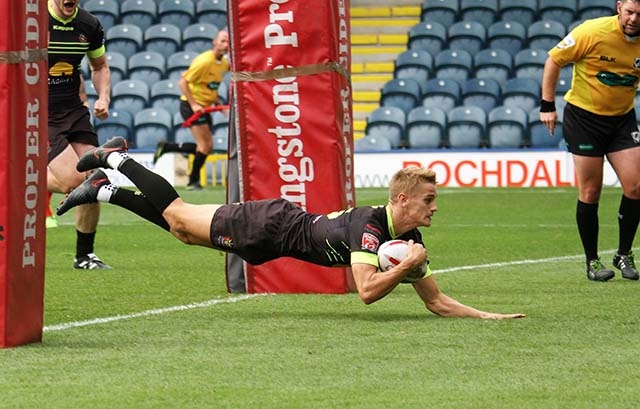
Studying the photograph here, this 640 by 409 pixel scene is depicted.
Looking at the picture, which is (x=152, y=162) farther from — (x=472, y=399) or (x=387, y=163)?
(x=472, y=399)

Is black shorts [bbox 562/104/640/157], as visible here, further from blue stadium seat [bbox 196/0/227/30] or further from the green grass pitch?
blue stadium seat [bbox 196/0/227/30]

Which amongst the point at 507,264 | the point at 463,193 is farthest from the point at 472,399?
the point at 463,193

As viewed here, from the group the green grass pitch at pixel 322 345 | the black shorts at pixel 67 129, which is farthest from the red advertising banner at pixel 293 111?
the black shorts at pixel 67 129

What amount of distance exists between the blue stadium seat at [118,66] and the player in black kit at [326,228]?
21.0 m

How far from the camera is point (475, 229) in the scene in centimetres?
1537

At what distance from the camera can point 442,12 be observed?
28953 mm

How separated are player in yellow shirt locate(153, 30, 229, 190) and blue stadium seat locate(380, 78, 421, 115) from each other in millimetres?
4370

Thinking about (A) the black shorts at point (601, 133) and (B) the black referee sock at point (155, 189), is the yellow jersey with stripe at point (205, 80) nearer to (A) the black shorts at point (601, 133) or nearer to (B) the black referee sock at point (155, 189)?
(A) the black shorts at point (601, 133)

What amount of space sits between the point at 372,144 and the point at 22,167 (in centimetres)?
1867

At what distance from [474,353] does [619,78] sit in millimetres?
4274

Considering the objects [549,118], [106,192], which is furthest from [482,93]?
[106,192]

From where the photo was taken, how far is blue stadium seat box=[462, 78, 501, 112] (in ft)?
85.4

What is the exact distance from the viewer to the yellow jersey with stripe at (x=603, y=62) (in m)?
9.94

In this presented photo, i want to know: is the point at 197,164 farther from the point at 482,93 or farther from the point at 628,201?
the point at 628,201
